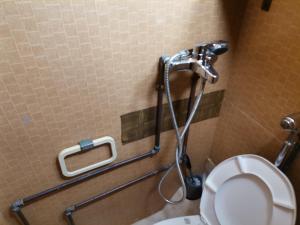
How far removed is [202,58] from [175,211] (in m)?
1.15

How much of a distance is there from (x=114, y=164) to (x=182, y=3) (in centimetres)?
77

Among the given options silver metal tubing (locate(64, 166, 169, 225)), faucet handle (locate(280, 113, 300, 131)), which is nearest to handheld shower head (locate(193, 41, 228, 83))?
faucet handle (locate(280, 113, 300, 131))

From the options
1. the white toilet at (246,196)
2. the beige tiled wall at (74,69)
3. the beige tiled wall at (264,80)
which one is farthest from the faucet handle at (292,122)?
the beige tiled wall at (74,69)

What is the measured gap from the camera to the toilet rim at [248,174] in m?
0.85

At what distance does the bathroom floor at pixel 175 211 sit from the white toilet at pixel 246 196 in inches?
17.0

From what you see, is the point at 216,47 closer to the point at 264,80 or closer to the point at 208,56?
the point at 208,56

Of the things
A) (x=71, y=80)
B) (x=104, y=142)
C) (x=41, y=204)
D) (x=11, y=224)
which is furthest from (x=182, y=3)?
(x=11, y=224)

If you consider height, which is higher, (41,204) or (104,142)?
(104,142)

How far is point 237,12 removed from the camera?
3.23 feet

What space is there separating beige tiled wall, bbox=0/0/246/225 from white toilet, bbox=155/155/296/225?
404mm

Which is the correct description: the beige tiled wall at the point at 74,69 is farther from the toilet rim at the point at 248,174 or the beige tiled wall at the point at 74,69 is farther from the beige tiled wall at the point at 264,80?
the toilet rim at the point at 248,174

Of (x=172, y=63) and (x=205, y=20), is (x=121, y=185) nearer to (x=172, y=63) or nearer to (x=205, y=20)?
(x=172, y=63)

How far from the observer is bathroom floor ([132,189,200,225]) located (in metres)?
1.58

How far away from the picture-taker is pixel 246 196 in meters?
1.00
